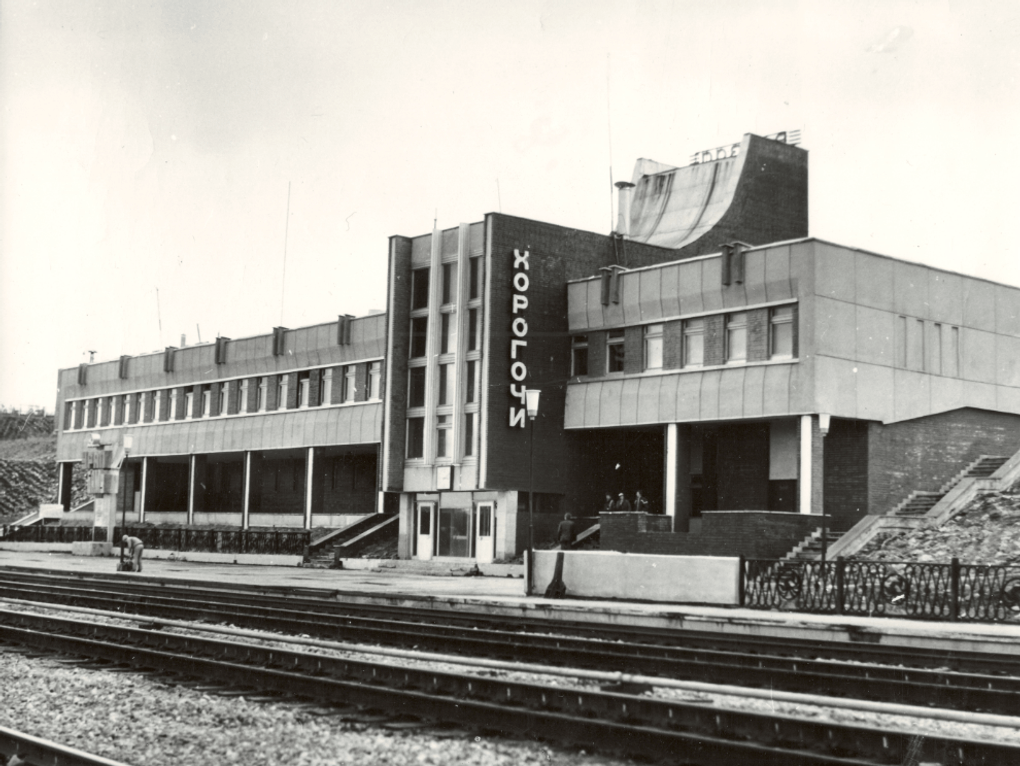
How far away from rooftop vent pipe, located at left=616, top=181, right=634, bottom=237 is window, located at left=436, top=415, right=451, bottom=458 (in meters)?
18.6

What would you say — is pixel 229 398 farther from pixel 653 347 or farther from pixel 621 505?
pixel 621 505

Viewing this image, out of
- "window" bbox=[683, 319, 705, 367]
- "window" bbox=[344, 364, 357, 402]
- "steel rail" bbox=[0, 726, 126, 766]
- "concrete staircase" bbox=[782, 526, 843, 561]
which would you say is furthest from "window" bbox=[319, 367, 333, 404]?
"steel rail" bbox=[0, 726, 126, 766]

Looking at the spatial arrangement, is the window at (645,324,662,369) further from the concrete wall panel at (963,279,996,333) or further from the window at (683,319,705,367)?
the concrete wall panel at (963,279,996,333)

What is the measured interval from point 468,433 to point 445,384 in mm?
2358

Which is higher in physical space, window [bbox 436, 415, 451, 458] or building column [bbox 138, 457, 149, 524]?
window [bbox 436, 415, 451, 458]

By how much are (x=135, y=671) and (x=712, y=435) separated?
3103cm

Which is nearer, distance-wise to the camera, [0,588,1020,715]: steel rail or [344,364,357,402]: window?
[0,588,1020,715]: steel rail

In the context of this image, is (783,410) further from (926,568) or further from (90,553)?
(90,553)

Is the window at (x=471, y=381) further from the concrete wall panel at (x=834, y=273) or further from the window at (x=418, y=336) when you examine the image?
the concrete wall panel at (x=834, y=273)

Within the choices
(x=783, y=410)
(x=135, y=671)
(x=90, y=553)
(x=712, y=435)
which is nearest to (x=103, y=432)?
(x=90, y=553)

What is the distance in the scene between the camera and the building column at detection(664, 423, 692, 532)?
4128cm

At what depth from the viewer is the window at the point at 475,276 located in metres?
45.3

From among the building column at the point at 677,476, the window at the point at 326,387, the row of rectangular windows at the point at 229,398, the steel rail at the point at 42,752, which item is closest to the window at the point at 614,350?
the building column at the point at 677,476

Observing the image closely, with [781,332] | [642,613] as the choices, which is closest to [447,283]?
[781,332]
